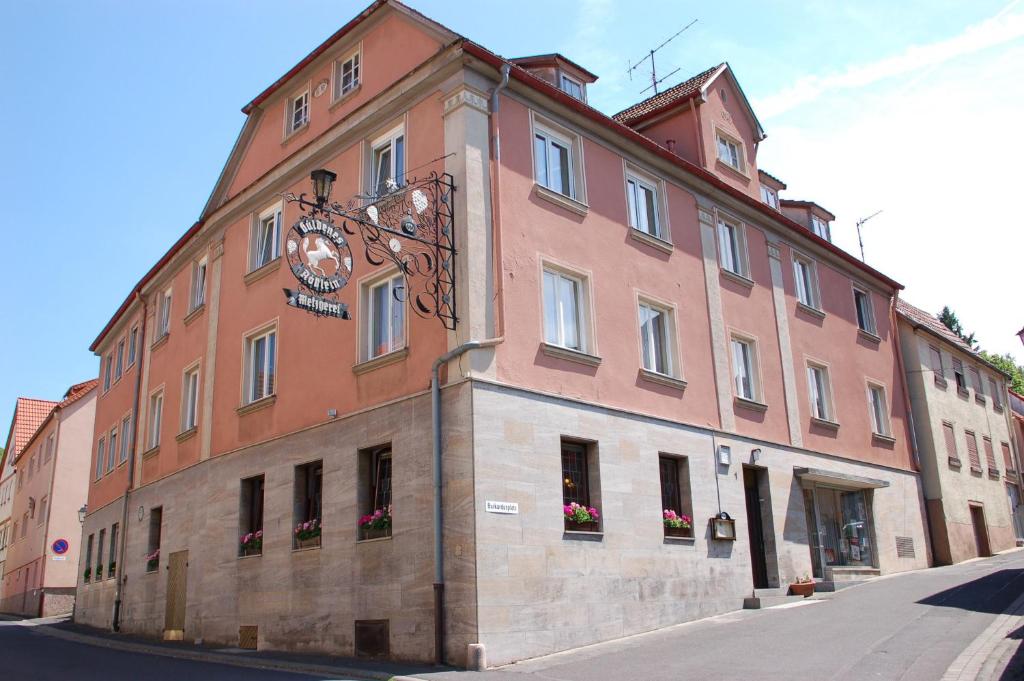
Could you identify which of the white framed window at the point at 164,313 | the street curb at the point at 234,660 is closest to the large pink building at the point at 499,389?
the white framed window at the point at 164,313

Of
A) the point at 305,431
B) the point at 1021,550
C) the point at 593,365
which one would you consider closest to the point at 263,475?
the point at 305,431

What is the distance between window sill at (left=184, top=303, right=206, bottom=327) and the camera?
22203 mm

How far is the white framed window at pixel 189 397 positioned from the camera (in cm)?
2206

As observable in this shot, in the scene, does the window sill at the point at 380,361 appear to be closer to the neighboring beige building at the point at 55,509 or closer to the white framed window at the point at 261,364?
the white framed window at the point at 261,364

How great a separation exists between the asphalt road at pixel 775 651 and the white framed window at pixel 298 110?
1104 cm

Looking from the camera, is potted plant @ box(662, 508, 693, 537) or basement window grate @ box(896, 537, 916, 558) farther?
basement window grate @ box(896, 537, 916, 558)

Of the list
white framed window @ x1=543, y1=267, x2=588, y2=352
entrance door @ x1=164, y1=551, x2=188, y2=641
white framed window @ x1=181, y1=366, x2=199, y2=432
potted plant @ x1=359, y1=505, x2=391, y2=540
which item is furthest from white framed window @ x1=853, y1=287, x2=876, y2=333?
entrance door @ x1=164, y1=551, x2=188, y2=641

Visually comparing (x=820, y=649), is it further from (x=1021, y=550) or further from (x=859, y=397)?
(x=1021, y=550)

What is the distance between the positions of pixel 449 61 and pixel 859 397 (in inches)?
588

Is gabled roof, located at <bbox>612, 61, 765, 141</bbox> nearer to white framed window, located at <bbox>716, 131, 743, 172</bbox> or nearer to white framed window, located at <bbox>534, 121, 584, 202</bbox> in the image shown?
white framed window, located at <bbox>716, 131, 743, 172</bbox>

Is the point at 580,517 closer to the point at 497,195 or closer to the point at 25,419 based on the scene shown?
the point at 497,195

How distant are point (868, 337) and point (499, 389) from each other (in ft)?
51.4

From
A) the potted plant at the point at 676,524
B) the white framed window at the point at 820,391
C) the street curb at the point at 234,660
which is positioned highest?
the white framed window at the point at 820,391

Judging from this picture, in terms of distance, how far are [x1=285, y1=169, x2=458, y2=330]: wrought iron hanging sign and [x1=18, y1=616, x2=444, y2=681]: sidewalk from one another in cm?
495
